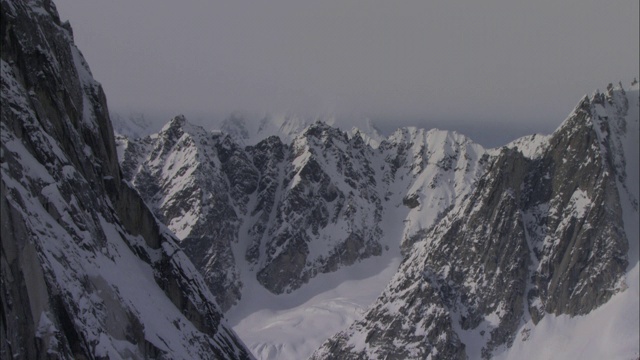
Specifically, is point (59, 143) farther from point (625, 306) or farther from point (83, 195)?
point (625, 306)

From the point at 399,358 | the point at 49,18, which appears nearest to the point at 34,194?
the point at 49,18

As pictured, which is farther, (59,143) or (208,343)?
(208,343)

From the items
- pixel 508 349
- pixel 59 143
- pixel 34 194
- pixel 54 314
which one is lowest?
pixel 508 349

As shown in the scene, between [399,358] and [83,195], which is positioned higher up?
[83,195]

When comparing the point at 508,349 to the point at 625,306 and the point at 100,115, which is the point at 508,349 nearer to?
the point at 625,306

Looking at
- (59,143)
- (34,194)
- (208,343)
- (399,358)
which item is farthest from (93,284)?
(399,358)

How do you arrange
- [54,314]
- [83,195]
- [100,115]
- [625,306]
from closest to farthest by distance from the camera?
[54,314] < [83,195] < [100,115] < [625,306]

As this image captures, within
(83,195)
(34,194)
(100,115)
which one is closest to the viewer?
(34,194)
